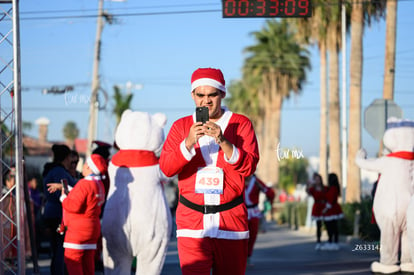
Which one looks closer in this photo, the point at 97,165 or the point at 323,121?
the point at 97,165

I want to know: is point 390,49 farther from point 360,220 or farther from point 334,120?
point 334,120

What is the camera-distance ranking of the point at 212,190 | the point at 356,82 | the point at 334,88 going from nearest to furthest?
the point at 212,190, the point at 356,82, the point at 334,88

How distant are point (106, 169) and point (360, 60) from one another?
63.2 ft

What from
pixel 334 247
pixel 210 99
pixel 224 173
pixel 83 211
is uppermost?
pixel 210 99

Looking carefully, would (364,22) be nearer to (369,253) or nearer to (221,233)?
(369,253)

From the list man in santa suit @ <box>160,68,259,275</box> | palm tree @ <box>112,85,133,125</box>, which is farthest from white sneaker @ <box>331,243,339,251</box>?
palm tree @ <box>112,85,133,125</box>

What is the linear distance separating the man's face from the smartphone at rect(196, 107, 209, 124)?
1.04 feet

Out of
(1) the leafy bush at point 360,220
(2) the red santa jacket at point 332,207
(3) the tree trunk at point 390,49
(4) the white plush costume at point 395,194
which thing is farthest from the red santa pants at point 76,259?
(3) the tree trunk at point 390,49

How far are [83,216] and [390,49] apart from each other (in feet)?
53.9

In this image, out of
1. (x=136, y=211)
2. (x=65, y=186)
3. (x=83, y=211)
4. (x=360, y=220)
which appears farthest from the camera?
(x=360, y=220)

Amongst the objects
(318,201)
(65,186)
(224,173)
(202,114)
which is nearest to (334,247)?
(318,201)

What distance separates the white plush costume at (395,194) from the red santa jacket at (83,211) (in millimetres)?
4568

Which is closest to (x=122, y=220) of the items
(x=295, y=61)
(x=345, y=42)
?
(x=345, y=42)

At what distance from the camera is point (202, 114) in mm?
5469
